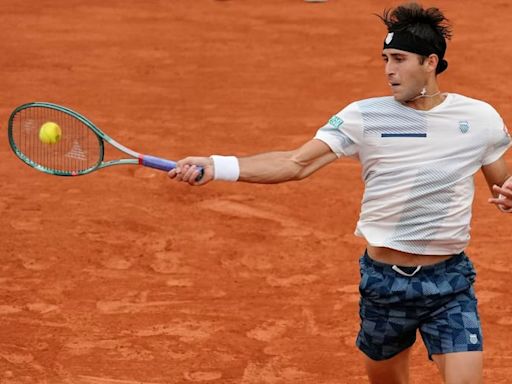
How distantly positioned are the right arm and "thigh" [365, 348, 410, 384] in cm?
112

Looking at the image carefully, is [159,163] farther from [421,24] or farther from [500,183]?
[500,183]

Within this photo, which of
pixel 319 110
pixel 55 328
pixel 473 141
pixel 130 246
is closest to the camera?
pixel 473 141

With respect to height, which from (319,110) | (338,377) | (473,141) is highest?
(473,141)

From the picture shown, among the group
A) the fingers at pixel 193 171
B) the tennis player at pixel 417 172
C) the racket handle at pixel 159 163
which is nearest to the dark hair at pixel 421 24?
the tennis player at pixel 417 172

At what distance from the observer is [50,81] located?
44.9 ft

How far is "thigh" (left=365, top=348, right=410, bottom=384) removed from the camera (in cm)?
628

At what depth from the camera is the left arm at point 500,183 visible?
228 inches

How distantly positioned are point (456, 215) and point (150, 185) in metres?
5.13

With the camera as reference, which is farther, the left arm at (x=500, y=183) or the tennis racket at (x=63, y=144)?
the tennis racket at (x=63, y=144)

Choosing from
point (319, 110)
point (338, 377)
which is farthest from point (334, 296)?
point (319, 110)

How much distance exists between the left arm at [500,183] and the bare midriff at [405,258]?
387 millimetres

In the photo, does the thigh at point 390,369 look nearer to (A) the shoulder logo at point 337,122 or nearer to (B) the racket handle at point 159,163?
(A) the shoulder logo at point 337,122

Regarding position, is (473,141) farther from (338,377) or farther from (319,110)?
(319,110)

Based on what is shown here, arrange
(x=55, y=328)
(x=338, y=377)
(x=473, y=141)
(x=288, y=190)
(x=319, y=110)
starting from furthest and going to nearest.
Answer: (x=319, y=110) < (x=288, y=190) < (x=55, y=328) < (x=338, y=377) < (x=473, y=141)
